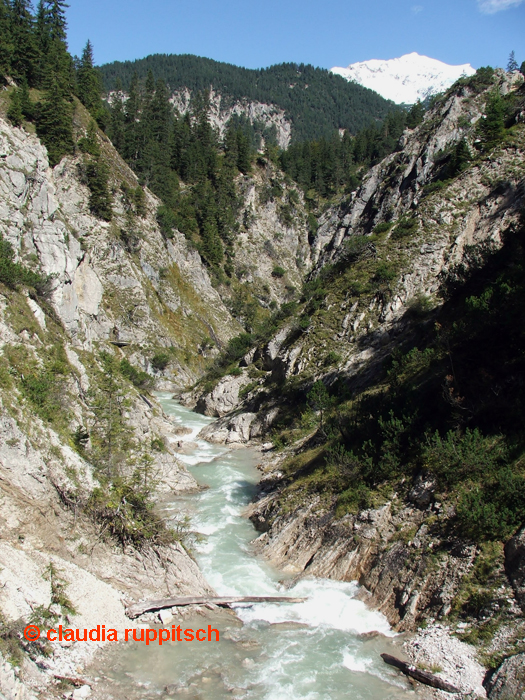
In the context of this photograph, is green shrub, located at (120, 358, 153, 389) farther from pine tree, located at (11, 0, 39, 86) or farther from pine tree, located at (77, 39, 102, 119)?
pine tree, located at (77, 39, 102, 119)

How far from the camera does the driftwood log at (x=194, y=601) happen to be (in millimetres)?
10727

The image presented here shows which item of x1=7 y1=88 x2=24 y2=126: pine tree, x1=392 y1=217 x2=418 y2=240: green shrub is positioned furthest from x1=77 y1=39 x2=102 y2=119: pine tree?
x1=392 y1=217 x2=418 y2=240: green shrub

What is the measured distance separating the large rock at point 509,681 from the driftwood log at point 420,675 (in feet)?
2.27

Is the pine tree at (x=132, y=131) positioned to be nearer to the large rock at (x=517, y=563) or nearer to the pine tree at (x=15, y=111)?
the pine tree at (x=15, y=111)

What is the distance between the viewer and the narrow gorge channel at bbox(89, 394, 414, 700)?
29.5ft

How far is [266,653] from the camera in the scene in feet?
33.7

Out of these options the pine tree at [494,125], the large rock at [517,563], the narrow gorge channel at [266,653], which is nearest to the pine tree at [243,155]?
the pine tree at [494,125]

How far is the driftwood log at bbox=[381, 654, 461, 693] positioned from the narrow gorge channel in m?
0.21

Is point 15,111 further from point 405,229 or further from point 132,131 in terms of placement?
point 405,229

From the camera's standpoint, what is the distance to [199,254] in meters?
75.5

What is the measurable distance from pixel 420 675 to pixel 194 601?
5622 millimetres

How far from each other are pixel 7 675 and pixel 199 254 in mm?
71923

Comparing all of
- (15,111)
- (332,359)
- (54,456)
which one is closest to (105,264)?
(15,111)

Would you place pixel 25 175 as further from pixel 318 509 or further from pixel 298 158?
pixel 298 158
